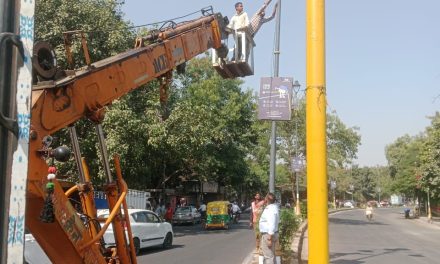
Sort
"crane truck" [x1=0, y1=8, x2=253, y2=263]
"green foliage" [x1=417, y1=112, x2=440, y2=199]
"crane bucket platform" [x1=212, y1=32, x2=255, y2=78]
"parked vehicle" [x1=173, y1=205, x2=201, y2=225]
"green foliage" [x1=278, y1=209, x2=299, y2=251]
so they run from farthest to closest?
"parked vehicle" [x1=173, y1=205, x2=201, y2=225]
"green foliage" [x1=417, y1=112, x2=440, y2=199]
"green foliage" [x1=278, y1=209, x2=299, y2=251]
"crane bucket platform" [x1=212, y1=32, x2=255, y2=78]
"crane truck" [x1=0, y1=8, x2=253, y2=263]

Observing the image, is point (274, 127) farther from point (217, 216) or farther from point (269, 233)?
point (217, 216)

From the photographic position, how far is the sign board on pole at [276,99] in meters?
11.5

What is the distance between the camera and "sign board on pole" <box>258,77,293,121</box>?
452 inches

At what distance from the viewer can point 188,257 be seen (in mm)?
16188

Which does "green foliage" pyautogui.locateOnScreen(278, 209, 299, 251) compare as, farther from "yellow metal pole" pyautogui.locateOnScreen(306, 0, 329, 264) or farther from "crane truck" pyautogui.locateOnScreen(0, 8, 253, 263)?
"yellow metal pole" pyautogui.locateOnScreen(306, 0, 329, 264)

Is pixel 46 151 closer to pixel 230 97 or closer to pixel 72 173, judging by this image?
pixel 72 173

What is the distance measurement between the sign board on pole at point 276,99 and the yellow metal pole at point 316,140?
7.92 meters

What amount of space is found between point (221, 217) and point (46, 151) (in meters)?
27.4

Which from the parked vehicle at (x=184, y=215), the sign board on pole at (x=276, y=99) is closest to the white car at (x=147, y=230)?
the sign board on pole at (x=276, y=99)

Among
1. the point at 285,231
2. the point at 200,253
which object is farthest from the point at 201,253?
the point at 285,231

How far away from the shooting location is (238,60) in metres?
8.85

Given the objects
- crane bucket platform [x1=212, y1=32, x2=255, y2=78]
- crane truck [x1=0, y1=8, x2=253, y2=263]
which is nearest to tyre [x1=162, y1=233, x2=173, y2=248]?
crane bucket platform [x1=212, y1=32, x2=255, y2=78]

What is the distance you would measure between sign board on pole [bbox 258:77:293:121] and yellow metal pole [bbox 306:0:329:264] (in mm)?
7924

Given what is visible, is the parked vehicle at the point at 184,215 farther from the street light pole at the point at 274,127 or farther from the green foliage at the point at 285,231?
the street light pole at the point at 274,127
